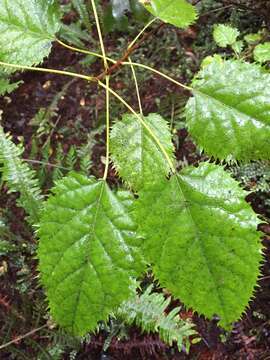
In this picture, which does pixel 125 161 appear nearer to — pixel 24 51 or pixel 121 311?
pixel 24 51

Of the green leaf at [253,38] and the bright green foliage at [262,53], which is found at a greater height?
the green leaf at [253,38]

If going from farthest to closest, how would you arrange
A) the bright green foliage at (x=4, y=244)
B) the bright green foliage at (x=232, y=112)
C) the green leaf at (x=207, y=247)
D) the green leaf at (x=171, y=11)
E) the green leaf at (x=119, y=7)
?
the bright green foliage at (x=4, y=244) → the green leaf at (x=119, y=7) → the green leaf at (x=171, y=11) → the bright green foliage at (x=232, y=112) → the green leaf at (x=207, y=247)

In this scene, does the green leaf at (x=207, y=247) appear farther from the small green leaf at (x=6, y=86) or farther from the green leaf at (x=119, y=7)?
the small green leaf at (x=6, y=86)

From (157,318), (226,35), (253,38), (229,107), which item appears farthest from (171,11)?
(157,318)

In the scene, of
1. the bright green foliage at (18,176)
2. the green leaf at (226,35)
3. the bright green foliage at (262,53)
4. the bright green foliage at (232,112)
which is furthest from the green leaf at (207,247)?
the bright green foliage at (18,176)

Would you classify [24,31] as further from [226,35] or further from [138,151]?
[226,35]
